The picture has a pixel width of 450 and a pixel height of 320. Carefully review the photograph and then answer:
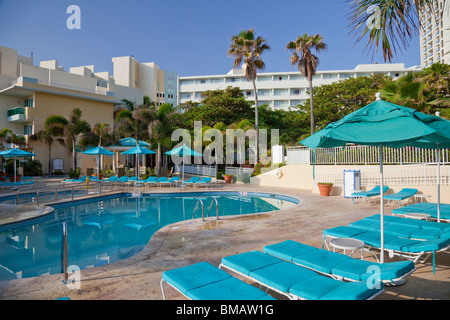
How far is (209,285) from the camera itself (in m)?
2.87

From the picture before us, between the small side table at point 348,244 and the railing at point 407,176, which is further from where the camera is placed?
the railing at point 407,176

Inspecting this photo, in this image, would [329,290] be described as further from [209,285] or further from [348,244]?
[348,244]

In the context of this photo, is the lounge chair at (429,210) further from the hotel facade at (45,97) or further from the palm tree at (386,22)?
the hotel facade at (45,97)

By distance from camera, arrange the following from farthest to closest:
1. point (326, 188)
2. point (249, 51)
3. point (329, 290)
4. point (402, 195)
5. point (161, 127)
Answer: point (161, 127) < point (249, 51) < point (326, 188) < point (402, 195) < point (329, 290)

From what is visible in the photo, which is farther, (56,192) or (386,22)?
(56,192)

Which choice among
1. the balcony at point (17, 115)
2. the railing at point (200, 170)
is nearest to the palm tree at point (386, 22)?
the railing at point (200, 170)

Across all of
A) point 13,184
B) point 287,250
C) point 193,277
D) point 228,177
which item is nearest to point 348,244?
point 287,250

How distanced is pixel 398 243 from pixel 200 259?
3191 millimetres

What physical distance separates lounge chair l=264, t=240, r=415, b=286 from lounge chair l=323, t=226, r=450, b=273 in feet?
1.53

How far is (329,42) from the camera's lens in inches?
828

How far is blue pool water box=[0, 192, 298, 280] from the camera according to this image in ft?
19.7

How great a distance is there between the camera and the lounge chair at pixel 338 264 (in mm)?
2955

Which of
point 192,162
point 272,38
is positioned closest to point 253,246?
point 272,38
